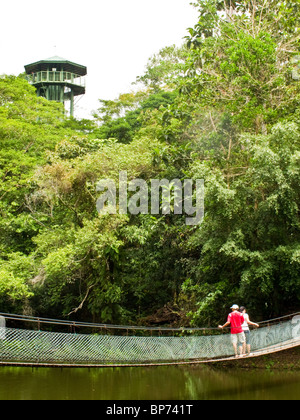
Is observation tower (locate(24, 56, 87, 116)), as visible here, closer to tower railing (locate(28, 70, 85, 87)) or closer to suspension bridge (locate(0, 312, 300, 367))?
tower railing (locate(28, 70, 85, 87))

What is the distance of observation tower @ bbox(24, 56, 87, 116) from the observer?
27859 millimetres

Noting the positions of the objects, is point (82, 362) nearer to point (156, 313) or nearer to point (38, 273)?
point (38, 273)

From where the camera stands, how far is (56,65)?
1115 inches

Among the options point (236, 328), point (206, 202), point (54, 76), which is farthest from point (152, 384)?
point (54, 76)

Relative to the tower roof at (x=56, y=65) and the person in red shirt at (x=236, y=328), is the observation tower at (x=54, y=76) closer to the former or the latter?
the tower roof at (x=56, y=65)

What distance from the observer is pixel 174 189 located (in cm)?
1098

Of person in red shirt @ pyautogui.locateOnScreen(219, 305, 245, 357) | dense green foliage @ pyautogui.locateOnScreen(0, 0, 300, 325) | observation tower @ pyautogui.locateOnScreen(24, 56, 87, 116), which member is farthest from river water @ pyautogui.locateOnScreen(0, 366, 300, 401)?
observation tower @ pyautogui.locateOnScreen(24, 56, 87, 116)

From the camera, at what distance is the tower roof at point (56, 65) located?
90.9ft

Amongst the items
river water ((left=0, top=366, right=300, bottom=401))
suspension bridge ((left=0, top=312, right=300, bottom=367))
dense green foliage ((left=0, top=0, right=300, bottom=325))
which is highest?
dense green foliage ((left=0, top=0, right=300, bottom=325))

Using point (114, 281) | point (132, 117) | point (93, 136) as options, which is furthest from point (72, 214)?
point (132, 117)

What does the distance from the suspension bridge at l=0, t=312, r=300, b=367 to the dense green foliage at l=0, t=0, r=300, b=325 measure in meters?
1.23

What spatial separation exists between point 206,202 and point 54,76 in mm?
20836

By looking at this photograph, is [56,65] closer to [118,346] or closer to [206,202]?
[206,202]

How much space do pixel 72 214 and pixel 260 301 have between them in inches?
225
